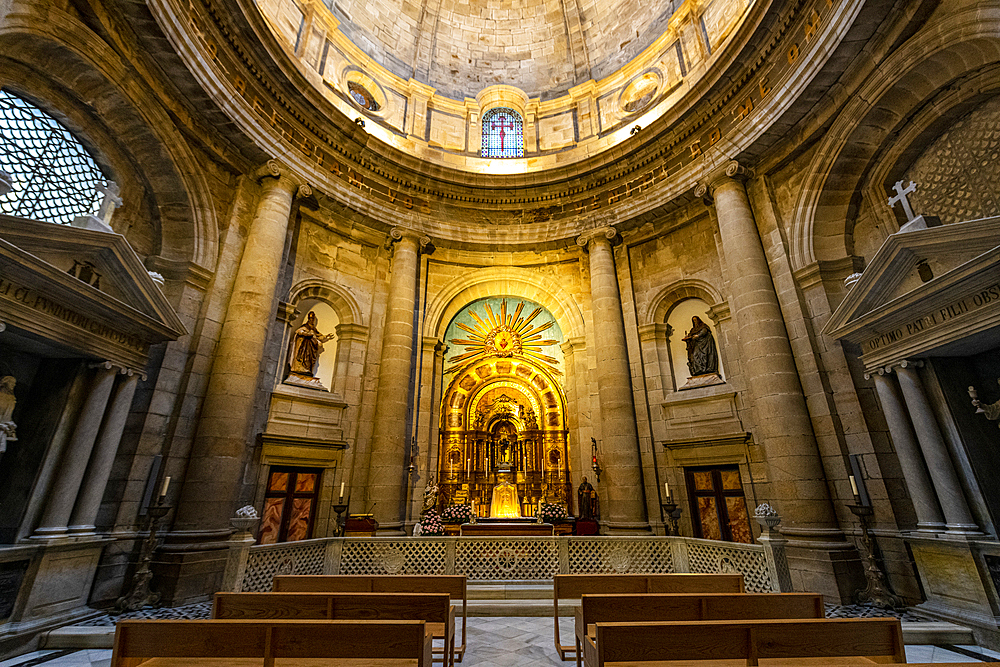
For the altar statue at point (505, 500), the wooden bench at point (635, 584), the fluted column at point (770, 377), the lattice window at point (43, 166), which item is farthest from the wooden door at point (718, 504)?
the lattice window at point (43, 166)

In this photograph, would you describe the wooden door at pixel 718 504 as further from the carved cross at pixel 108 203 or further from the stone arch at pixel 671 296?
the carved cross at pixel 108 203

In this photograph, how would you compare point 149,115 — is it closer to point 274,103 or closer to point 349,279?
point 274,103

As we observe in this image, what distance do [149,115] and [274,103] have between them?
3254 millimetres

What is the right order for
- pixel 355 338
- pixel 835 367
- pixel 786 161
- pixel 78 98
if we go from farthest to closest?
1. pixel 355 338
2. pixel 786 161
3. pixel 835 367
4. pixel 78 98

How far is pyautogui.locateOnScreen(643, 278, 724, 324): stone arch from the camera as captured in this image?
1291 cm

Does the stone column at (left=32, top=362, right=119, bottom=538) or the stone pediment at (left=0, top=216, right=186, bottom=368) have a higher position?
the stone pediment at (left=0, top=216, right=186, bottom=368)

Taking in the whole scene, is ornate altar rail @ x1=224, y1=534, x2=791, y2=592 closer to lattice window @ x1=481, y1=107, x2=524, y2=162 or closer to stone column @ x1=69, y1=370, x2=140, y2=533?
stone column @ x1=69, y1=370, x2=140, y2=533

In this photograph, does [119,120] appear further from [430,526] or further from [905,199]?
[905,199]

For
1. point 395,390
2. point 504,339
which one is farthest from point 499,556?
point 504,339

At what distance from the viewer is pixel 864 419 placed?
8.55 meters

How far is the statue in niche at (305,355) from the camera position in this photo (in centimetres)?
1188

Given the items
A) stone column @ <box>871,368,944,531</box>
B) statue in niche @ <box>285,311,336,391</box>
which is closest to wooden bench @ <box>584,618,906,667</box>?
stone column @ <box>871,368,944,531</box>

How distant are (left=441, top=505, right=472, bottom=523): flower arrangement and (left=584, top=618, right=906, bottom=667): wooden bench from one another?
31.7 ft

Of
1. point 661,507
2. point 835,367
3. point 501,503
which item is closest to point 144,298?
point 501,503
